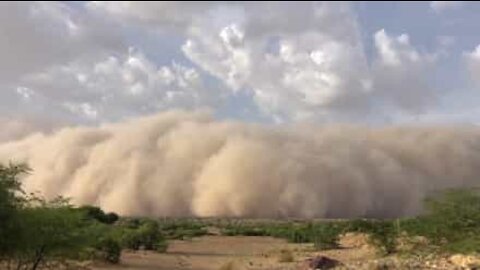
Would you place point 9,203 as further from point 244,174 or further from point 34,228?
Result: point 244,174

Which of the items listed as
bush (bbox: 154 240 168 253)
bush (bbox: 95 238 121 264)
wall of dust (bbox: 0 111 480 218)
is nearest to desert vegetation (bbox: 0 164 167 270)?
bush (bbox: 95 238 121 264)

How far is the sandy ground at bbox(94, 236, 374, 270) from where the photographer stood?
27.6 meters

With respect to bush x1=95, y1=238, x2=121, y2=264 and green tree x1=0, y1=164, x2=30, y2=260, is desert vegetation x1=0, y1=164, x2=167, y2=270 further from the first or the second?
bush x1=95, y1=238, x2=121, y2=264

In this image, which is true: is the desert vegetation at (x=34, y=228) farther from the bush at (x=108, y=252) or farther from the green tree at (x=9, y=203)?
the bush at (x=108, y=252)

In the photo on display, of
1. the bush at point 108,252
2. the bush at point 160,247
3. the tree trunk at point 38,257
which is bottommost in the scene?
the tree trunk at point 38,257

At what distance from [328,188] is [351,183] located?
2.91 metres

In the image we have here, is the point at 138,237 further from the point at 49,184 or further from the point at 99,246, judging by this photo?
the point at 49,184

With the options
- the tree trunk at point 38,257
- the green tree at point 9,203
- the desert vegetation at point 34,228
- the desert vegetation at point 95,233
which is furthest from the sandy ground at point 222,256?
the green tree at point 9,203

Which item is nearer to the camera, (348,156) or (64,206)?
(64,206)

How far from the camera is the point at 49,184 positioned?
285ft

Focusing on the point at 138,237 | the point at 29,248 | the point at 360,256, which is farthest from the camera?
the point at 138,237

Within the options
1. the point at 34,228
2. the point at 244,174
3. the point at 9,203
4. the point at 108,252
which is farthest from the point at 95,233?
the point at 244,174

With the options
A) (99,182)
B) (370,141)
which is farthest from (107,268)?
(370,141)

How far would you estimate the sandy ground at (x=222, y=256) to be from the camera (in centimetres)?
2756
